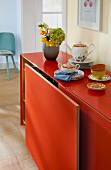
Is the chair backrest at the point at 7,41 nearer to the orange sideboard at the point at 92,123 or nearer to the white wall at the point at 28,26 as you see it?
the white wall at the point at 28,26

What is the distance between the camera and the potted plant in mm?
2492

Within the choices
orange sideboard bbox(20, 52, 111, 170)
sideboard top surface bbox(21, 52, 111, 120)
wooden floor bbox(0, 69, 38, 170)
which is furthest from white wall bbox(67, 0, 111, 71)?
wooden floor bbox(0, 69, 38, 170)

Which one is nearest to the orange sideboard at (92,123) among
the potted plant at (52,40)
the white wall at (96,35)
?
the white wall at (96,35)

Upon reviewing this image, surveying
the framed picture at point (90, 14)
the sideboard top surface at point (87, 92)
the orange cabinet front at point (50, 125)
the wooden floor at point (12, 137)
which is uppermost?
the framed picture at point (90, 14)

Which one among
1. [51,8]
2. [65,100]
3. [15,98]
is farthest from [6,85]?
[65,100]

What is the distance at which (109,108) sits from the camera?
4.76 ft

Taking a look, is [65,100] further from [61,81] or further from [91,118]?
[61,81]

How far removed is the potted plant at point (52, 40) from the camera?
2492 millimetres

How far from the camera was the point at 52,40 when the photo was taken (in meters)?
2.50

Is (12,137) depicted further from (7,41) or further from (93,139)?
(7,41)

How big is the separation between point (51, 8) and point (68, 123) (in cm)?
385

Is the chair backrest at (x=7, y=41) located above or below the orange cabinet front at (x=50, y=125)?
above

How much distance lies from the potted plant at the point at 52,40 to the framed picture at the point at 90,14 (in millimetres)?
213

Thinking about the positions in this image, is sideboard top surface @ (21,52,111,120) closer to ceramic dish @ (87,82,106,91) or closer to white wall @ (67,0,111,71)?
ceramic dish @ (87,82,106,91)
